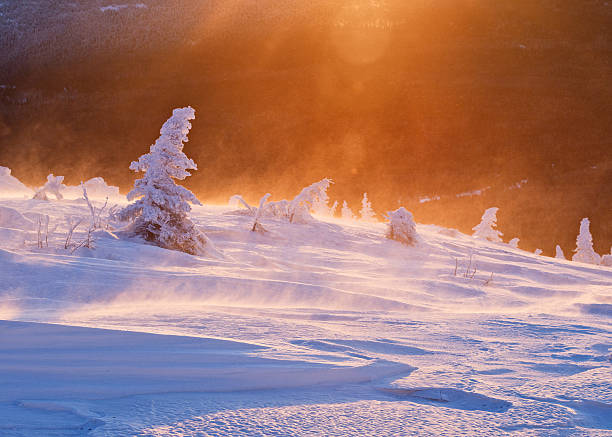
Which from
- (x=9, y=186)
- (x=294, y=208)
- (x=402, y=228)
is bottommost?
(x=9, y=186)

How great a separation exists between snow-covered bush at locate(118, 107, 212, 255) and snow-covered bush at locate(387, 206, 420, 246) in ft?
14.8

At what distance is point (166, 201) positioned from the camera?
610cm

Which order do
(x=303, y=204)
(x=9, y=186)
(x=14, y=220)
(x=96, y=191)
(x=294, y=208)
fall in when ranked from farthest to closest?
(x=96, y=191)
(x=9, y=186)
(x=303, y=204)
(x=294, y=208)
(x=14, y=220)

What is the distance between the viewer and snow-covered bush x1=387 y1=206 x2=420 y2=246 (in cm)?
975

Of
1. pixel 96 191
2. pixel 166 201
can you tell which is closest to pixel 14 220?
pixel 166 201

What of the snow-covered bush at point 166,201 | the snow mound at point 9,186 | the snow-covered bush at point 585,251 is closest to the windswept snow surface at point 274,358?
the snow-covered bush at point 166,201

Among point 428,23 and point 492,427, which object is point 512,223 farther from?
point 428,23

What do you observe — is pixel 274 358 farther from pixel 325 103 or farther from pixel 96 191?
pixel 325 103

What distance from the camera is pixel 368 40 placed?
131000 millimetres

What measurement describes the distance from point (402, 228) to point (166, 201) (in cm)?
492

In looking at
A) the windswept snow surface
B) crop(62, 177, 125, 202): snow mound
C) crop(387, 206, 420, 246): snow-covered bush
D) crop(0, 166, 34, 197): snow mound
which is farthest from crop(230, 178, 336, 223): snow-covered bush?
the windswept snow surface

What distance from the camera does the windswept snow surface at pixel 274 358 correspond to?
1.52 metres

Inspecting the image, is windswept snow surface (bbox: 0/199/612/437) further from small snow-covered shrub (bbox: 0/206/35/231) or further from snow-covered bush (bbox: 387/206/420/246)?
snow-covered bush (bbox: 387/206/420/246)

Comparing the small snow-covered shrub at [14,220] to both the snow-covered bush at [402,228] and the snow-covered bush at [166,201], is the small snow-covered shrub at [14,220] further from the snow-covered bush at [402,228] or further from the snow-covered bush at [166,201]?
the snow-covered bush at [402,228]
